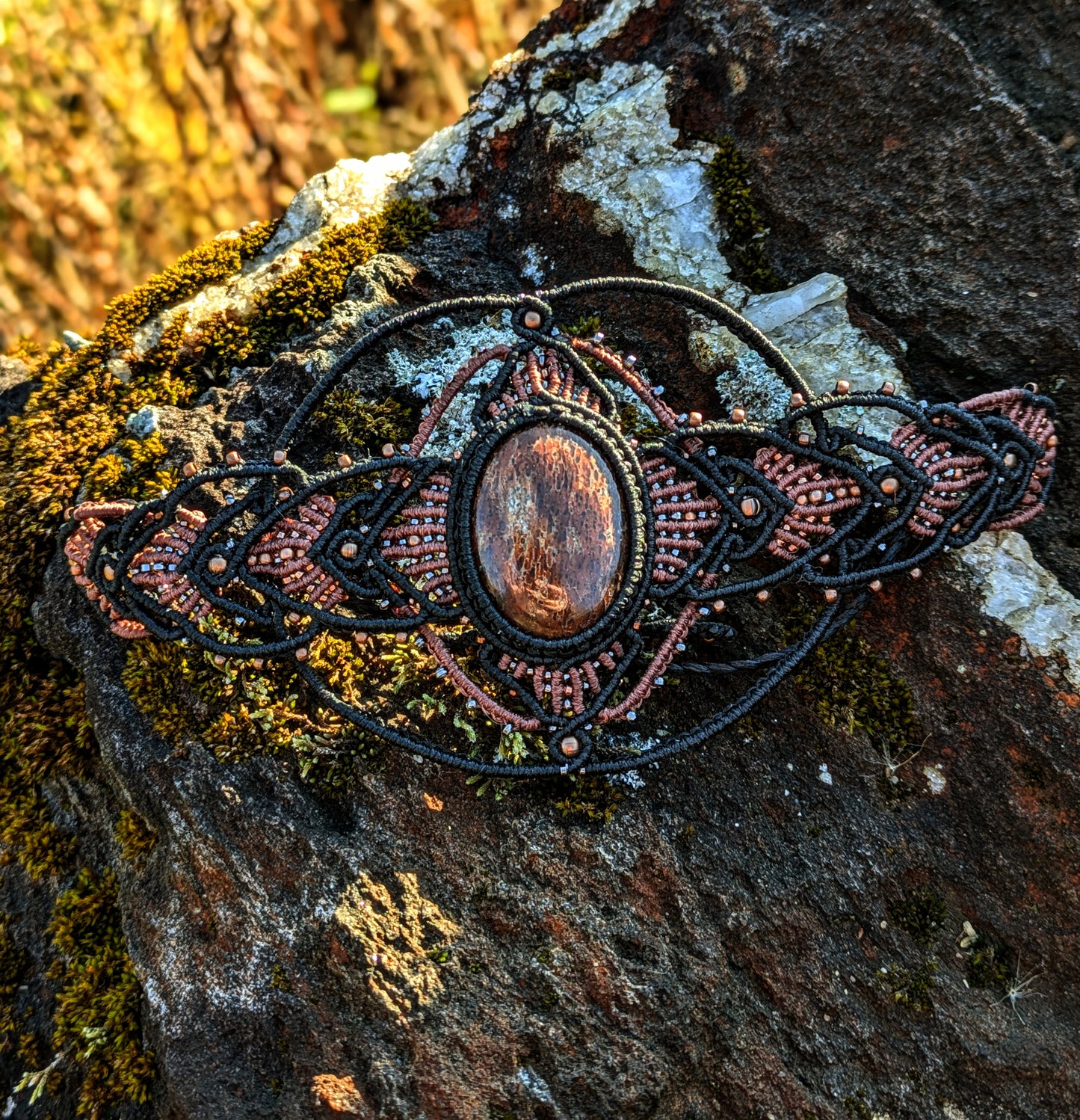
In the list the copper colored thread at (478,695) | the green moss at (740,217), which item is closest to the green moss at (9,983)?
the copper colored thread at (478,695)

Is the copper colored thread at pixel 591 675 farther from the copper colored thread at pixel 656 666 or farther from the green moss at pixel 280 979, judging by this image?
the green moss at pixel 280 979

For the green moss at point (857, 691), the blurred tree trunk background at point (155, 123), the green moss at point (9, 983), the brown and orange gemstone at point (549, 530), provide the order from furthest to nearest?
the blurred tree trunk background at point (155, 123)
the green moss at point (9, 983)
the green moss at point (857, 691)
the brown and orange gemstone at point (549, 530)

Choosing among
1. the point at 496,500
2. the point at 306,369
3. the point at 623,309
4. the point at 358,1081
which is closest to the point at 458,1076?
the point at 358,1081

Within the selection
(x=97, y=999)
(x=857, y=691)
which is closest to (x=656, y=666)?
(x=857, y=691)

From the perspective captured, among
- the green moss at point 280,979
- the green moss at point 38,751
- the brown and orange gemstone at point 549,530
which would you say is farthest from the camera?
the green moss at point 38,751

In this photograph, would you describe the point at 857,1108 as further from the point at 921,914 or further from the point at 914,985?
the point at 921,914

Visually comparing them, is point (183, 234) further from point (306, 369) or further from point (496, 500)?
point (496, 500)

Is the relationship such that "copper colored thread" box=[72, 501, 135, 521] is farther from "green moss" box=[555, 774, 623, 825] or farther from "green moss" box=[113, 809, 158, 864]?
"green moss" box=[555, 774, 623, 825]
